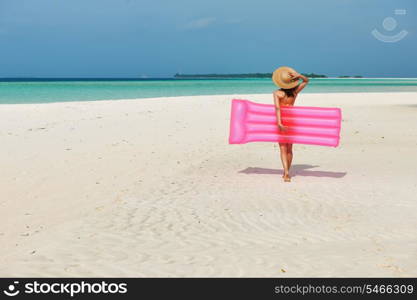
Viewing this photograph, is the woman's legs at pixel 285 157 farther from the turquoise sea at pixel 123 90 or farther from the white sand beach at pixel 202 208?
the turquoise sea at pixel 123 90

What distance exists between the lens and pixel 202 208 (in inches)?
299

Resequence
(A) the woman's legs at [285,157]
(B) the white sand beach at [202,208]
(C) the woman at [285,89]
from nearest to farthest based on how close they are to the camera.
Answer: (B) the white sand beach at [202,208] < (C) the woman at [285,89] < (A) the woman's legs at [285,157]

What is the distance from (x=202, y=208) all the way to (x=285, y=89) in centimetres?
309

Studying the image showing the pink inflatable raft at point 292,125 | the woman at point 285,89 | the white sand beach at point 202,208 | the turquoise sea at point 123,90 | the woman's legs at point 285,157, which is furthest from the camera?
the turquoise sea at point 123,90

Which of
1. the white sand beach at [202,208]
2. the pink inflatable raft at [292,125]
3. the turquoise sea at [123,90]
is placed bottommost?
the white sand beach at [202,208]

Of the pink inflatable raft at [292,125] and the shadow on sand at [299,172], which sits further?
the shadow on sand at [299,172]

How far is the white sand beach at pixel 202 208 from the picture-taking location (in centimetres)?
527

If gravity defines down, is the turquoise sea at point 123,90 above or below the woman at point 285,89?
above

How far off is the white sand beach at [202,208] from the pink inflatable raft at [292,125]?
805 mm

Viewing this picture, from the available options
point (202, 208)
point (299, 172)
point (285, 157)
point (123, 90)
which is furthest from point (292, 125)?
point (123, 90)

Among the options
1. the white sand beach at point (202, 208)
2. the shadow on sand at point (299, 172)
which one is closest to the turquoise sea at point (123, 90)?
the white sand beach at point (202, 208)

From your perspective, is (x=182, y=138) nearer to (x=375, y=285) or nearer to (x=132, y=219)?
(x=132, y=219)

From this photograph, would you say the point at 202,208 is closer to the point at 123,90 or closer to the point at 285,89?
the point at 285,89

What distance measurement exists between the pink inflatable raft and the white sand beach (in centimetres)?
81
